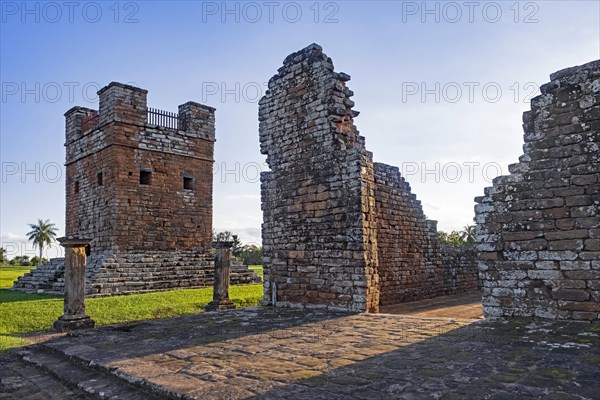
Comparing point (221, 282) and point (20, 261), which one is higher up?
point (221, 282)

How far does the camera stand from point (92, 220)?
20.1 meters

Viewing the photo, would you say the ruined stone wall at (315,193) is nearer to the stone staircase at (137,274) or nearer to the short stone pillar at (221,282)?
the short stone pillar at (221,282)

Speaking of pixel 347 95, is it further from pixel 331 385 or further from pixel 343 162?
pixel 331 385

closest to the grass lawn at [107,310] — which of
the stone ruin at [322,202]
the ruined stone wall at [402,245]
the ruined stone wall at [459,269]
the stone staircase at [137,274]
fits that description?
the stone staircase at [137,274]

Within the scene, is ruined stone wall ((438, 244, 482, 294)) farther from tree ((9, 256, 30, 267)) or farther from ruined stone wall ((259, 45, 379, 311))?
tree ((9, 256, 30, 267))

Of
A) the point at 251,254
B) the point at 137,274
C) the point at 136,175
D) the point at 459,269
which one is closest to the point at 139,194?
the point at 136,175

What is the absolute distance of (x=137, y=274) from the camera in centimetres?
1719

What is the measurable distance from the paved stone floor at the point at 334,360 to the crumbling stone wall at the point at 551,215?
53 centimetres

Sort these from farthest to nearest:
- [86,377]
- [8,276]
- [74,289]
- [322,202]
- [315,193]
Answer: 1. [8,276]
2. [315,193]
3. [322,202]
4. [74,289]
5. [86,377]

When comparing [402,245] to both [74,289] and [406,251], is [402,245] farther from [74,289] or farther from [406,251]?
[74,289]

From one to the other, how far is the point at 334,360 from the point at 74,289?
6016 millimetres

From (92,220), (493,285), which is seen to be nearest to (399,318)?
(493,285)

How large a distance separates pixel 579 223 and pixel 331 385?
4.71m

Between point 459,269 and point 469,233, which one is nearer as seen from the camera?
point 459,269
